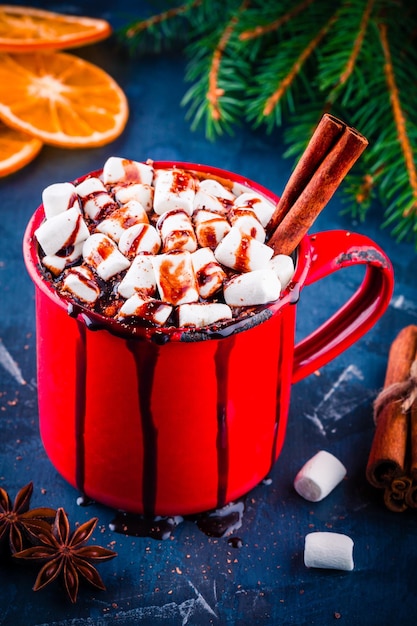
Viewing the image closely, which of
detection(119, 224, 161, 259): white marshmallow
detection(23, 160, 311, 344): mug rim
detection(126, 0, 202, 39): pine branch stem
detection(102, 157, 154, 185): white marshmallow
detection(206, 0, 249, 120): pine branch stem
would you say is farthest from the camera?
detection(126, 0, 202, 39): pine branch stem

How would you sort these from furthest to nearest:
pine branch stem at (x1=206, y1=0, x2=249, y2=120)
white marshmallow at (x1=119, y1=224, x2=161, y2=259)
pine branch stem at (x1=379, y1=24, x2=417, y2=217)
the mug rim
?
pine branch stem at (x1=206, y1=0, x2=249, y2=120) < pine branch stem at (x1=379, y1=24, x2=417, y2=217) < white marshmallow at (x1=119, y1=224, x2=161, y2=259) < the mug rim

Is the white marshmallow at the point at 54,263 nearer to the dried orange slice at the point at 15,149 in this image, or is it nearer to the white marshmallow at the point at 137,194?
the white marshmallow at the point at 137,194

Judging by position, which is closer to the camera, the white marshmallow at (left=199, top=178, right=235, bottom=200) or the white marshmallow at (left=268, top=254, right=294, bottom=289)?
the white marshmallow at (left=268, top=254, right=294, bottom=289)

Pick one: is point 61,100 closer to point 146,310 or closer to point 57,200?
point 57,200

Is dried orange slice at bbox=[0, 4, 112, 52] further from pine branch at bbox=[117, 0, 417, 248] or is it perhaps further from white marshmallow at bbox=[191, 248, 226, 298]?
white marshmallow at bbox=[191, 248, 226, 298]

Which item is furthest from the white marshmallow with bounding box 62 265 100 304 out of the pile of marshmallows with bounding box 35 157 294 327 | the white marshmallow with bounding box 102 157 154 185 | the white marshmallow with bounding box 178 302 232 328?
the white marshmallow with bounding box 102 157 154 185

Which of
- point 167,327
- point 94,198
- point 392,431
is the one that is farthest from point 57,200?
point 392,431

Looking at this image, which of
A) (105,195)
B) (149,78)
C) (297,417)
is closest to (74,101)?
(149,78)
